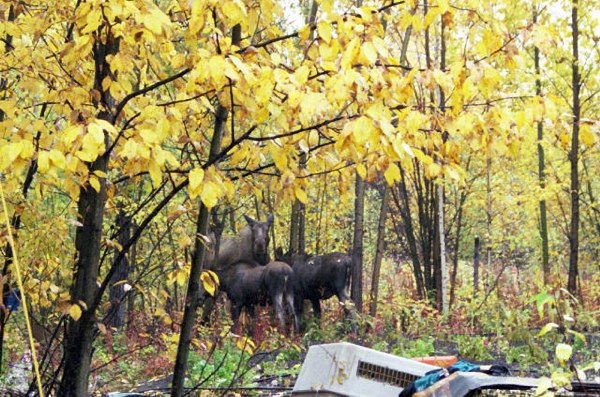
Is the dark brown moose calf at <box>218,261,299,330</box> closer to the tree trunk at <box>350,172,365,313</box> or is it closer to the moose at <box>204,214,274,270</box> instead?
the moose at <box>204,214,274,270</box>

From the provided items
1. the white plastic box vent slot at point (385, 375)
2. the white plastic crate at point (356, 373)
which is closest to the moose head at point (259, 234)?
the white plastic crate at point (356, 373)

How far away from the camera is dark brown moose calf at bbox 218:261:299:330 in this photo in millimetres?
14719

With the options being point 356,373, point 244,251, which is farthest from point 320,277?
point 356,373

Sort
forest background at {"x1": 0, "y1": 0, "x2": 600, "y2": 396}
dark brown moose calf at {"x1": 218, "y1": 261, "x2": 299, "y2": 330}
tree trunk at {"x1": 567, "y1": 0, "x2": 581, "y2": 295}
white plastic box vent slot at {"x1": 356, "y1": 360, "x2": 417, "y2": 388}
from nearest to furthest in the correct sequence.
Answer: forest background at {"x1": 0, "y1": 0, "x2": 600, "y2": 396}
white plastic box vent slot at {"x1": 356, "y1": 360, "x2": 417, "y2": 388}
tree trunk at {"x1": 567, "y1": 0, "x2": 581, "y2": 295}
dark brown moose calf at {"x1": 218, "y1": 261, "x2": 299, "y2": 330}

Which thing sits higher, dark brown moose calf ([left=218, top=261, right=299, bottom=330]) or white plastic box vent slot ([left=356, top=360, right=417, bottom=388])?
dark brown moose calf ([left=218, top=261, right=299, bottom=330])

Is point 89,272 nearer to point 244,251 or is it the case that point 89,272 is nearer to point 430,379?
point 430,379

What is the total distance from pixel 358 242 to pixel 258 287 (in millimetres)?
2040

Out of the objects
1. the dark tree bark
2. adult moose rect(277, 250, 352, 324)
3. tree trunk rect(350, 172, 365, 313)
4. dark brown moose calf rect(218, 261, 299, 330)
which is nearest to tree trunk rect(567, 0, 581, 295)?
tree trunk rect(350, 172, 365, 313)

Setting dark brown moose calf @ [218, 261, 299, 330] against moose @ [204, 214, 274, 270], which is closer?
dark brown moose calf @ [218, 261, 299, 330]

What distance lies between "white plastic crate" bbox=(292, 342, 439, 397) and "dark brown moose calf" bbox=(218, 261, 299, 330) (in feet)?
28.0

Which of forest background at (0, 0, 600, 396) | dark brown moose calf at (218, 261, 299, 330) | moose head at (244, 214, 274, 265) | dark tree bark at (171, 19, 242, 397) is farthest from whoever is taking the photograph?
moose head at (244, 214, 274, 265)

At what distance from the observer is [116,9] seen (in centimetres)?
316

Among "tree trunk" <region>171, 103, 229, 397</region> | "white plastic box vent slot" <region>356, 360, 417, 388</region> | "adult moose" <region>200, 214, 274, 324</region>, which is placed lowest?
"white plastic box vent slot" <region>356, 360, 417, 388</region>

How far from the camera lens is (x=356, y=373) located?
564cm
